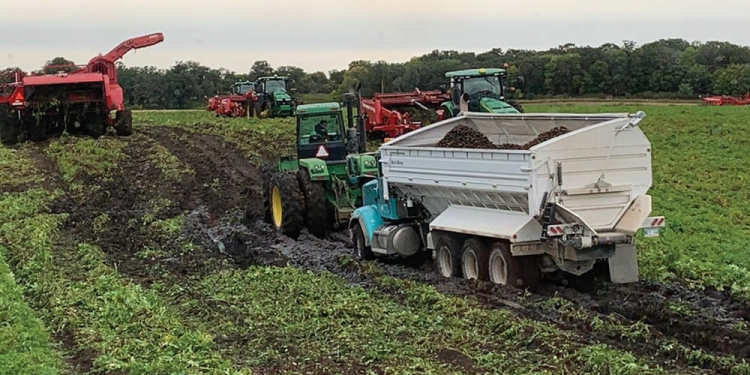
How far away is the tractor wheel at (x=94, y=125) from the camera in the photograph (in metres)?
34.1

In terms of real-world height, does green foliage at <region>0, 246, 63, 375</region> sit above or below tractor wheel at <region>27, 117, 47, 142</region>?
below

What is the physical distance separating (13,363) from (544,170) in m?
6.04

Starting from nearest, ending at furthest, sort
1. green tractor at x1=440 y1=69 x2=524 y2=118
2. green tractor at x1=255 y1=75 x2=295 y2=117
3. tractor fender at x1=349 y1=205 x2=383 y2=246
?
tractor fender at x1=349 y1=205 x2=383 y2=246
green tractor at x1=440 y1=69 x2=524 y2=118
green tractor at x1=255 y1=75 x2=295 y2=117

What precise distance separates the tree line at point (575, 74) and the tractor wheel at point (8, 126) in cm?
2286

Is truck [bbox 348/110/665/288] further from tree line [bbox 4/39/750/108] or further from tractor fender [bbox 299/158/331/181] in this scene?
tree line [bbox 4/39/750/108]

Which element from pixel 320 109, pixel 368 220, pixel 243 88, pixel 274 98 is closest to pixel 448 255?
pixel 368 220

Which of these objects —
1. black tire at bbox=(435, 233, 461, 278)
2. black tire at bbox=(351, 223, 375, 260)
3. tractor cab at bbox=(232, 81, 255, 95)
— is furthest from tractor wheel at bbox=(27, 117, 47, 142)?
black tire at bbox=(435, 233, 461, 278)

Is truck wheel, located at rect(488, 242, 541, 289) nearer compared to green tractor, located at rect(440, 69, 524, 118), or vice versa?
truck wheel, located at rect(488, 242, 541, 289)

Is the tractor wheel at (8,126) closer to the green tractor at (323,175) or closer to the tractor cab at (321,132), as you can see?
the green tractor at (323,175)

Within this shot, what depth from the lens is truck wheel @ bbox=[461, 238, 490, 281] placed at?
12609 mm

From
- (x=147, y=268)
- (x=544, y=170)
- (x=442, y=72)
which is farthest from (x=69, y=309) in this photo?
(x=442, y=72)

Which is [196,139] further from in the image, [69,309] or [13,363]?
[13,363]

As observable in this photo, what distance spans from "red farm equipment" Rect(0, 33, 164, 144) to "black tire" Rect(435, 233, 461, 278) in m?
21.6

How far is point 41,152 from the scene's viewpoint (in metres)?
31.9
